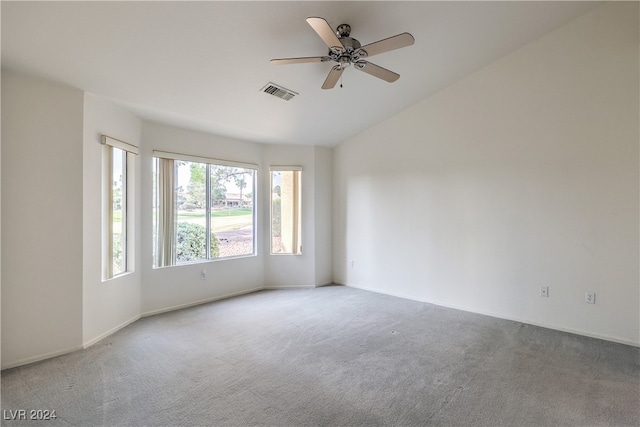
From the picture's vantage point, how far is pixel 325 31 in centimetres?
212

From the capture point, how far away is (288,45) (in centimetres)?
283

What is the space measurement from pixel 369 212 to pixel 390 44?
3.15 meters

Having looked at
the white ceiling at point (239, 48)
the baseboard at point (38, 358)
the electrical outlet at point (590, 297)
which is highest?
the white ceiling at point (239, 48)

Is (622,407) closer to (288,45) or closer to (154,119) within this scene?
(288,45)

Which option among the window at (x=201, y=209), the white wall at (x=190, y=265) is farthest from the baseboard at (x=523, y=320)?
the window at (x=201, y=209)

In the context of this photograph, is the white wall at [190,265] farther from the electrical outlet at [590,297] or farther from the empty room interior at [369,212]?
the electrical outlet at [590,297]

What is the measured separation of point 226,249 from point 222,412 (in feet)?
9.98

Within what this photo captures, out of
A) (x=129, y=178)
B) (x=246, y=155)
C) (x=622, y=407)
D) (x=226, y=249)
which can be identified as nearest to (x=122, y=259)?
(x=129, y=178)

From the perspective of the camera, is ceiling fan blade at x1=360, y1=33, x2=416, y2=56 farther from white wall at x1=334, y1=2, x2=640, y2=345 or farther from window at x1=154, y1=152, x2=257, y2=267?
window at x1=154, y1=152, x2=257, y2=267

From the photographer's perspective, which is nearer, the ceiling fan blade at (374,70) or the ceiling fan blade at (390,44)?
the ceiling fan blade at (390,44)

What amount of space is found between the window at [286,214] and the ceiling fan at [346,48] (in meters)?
2.64

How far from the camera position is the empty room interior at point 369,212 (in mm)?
2254

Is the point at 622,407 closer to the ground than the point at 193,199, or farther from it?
closer to the ground

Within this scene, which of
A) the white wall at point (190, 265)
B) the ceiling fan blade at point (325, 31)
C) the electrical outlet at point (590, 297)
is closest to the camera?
the ceiling fan blade at point (325, 31)
